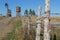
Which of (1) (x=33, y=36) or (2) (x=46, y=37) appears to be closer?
(2) (x=46, y=37)

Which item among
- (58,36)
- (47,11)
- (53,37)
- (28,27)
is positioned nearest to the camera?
(47,11)

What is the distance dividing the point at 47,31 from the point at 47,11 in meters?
0.64

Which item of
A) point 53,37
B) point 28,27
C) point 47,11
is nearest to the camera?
point 47,11

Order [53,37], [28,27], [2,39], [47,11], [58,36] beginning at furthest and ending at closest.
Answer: [2,39] < [28,27] < [58,36] < [53,37] < [47,11]

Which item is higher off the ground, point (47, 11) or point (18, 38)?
point (47, 11)

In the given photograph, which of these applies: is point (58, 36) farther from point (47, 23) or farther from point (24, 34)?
point (47, 23)

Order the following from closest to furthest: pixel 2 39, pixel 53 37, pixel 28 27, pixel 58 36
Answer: pixel 53 37 → pixel 58 36 → pixel 28 27 → pixel 2 39

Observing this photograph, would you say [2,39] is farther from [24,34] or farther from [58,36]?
[58,36]

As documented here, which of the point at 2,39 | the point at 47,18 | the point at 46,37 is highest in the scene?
the point at 47,18

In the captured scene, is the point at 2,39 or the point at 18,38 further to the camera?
the point at 2,39

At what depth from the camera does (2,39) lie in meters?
15.1

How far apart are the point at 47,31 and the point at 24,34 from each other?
5.19 m

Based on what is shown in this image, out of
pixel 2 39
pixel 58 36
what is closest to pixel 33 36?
pixel 58 36

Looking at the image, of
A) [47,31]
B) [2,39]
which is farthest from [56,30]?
[47,31]
